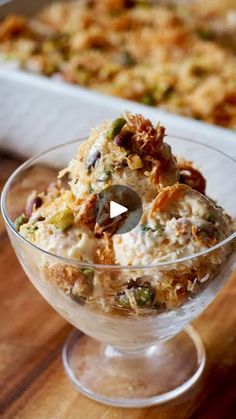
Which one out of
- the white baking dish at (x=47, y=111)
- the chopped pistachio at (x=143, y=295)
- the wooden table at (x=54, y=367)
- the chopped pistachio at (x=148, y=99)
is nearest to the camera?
the chopped pistachio at (x=143, y=295)

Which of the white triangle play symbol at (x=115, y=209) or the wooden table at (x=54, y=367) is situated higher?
the white triangle play symbol at (x=115, y=209)

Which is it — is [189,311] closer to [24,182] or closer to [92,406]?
[92,406]

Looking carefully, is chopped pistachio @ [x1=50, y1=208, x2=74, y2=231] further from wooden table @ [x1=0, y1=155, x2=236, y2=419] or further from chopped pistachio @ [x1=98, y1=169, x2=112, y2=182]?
wooden table @ [x1=0, y1=155, x2=236, y2=419]

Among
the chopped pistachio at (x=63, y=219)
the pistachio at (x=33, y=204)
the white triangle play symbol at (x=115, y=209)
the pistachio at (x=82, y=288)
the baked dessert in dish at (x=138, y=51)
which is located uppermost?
the white triangle play symbol at (x=115, y=209)

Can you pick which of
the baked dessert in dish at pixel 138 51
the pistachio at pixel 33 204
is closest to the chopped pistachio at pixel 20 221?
the pistachio at pixel 33 204

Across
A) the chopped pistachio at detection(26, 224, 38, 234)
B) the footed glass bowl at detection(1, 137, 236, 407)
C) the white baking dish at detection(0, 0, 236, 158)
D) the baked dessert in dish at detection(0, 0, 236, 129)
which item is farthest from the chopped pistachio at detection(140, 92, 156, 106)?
the chopped pistachio at detection(26, 224, 38, 234)

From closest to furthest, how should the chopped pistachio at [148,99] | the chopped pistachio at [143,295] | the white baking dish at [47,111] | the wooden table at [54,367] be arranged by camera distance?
1. the chopped pistachio at [143,295]
2. the wooden table at [54,367]
3. the white baking dish at [47,111]
4. the chopped pistachio at [148,99]

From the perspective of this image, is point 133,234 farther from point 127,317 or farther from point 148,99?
point 148,99

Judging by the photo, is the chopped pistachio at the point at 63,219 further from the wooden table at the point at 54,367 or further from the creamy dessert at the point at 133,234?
the wooden table at the point at 54,367

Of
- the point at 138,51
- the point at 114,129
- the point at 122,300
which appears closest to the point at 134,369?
the point at 122,300
